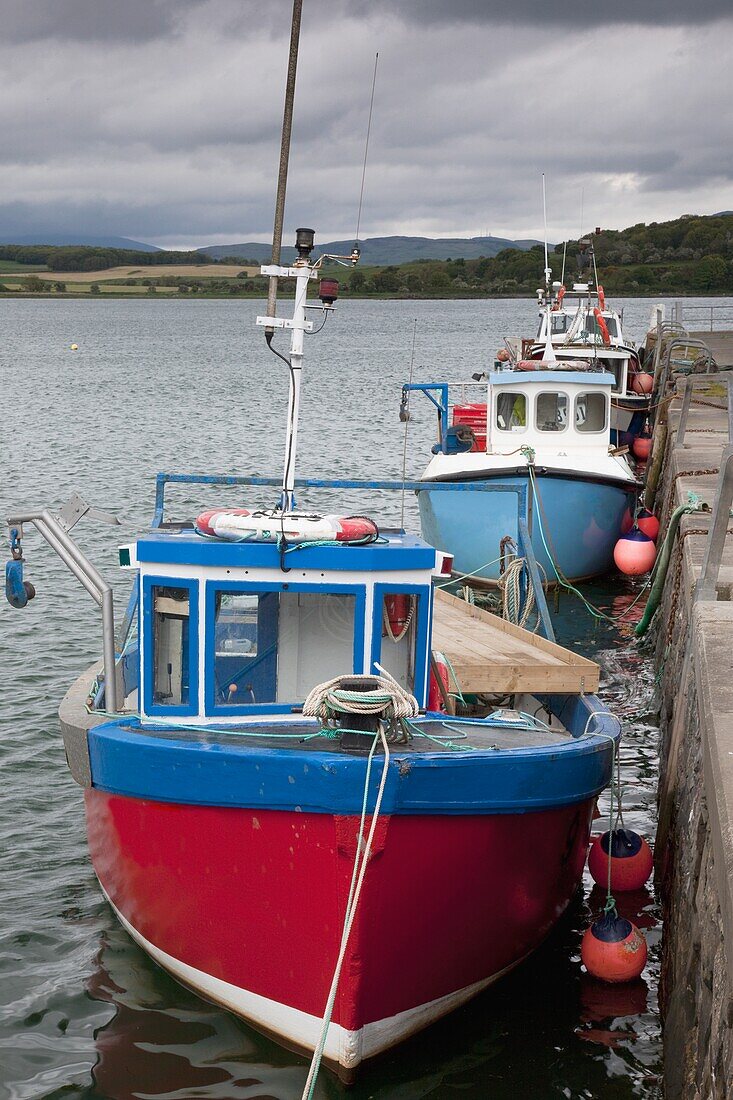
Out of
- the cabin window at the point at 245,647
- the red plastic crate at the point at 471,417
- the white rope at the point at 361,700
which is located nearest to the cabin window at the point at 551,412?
the red plastic crate at the point at 471,417

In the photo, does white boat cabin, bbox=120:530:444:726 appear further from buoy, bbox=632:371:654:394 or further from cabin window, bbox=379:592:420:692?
buoy, bbox=632:371:654:394

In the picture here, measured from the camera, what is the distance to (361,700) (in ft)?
21.0

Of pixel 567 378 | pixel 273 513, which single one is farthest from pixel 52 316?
pixel 273 513

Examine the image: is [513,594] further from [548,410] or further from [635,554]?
[548,410]

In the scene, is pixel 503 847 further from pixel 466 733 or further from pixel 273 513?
pixel 273 513

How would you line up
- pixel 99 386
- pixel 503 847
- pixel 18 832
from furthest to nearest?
pixel 99 386
pixel 18 832
pixel 503 847

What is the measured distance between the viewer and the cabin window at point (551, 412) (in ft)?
63.8

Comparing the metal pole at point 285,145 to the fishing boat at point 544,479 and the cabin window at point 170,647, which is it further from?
the fishing boat at point 544,479

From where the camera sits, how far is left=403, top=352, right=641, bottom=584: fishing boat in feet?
58.2

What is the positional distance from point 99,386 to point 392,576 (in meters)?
53.3

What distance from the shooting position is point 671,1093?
636 cm

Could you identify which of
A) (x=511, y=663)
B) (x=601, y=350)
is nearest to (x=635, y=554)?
(x=511, y=663)

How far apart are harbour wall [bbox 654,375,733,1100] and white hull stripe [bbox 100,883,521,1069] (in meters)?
1.36

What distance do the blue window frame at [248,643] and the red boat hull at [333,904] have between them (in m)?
0.77
